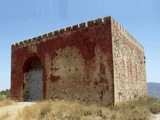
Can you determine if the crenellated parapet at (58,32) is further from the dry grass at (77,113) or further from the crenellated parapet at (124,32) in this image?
the dry grass at (77,113)

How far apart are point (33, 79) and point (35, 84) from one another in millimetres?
414

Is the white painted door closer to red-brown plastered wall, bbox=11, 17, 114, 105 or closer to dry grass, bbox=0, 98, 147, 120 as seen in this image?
red-brown plastered wall, bbox=11, 17, 114, 105

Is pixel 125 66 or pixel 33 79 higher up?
pixel 125 66

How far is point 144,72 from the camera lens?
63.4 ft

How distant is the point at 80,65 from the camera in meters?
12.5

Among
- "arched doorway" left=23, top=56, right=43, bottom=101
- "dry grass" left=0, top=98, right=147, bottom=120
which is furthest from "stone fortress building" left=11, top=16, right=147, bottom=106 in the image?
"dry grass" left=0, top=98, right=147, bottom=120

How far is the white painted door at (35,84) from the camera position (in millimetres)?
14852

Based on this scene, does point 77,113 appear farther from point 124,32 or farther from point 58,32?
point 124,32

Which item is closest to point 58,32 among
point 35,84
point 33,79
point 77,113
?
point 33,79

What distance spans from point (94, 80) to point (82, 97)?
1.19 metres

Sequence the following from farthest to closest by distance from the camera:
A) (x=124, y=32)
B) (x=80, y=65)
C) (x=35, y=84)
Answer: (x=35, y=84), (x=124, y=32), (x=80, y=65)

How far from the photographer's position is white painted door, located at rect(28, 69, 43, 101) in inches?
585

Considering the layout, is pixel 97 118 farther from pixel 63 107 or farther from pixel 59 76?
pixel 59 76

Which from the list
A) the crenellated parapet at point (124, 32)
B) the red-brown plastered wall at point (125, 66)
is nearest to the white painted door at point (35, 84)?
the red-brown plastered wall at point (125, 66)
